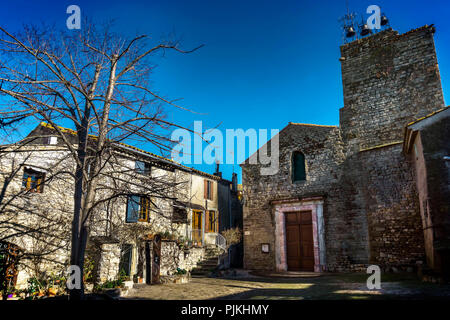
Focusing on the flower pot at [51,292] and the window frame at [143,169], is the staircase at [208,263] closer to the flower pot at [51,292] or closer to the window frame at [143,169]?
the window frame at [143,169]

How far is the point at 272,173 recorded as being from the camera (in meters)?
16.7

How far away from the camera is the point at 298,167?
16.2 metres

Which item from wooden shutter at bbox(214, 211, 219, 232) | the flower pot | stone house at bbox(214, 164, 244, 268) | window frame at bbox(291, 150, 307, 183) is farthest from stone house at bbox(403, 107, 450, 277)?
wooden shutter at bbox(214, 211, 219, 232)

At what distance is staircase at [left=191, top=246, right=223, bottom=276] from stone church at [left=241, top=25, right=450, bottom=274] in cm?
176

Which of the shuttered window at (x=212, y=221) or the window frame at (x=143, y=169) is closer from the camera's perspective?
the window frame at (x=143, y=169)

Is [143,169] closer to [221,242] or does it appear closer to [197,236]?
A: [221,242]

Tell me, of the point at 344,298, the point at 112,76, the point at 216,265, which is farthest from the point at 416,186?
the point at 112,76

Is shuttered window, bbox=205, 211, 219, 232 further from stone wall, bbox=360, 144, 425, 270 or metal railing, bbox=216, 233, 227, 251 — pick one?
stone wall, bbox=360, 144, 425, 270

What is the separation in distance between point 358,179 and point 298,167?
10.0ft

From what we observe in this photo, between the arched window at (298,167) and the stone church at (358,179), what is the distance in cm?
5

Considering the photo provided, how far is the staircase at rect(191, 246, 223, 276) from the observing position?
628 inches

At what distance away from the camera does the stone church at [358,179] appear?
12.5m

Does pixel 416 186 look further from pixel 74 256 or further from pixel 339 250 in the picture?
pixel 74 256

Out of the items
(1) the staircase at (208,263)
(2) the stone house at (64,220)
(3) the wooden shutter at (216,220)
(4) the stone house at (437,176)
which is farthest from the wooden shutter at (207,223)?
(4) the stone house at (437,176)
